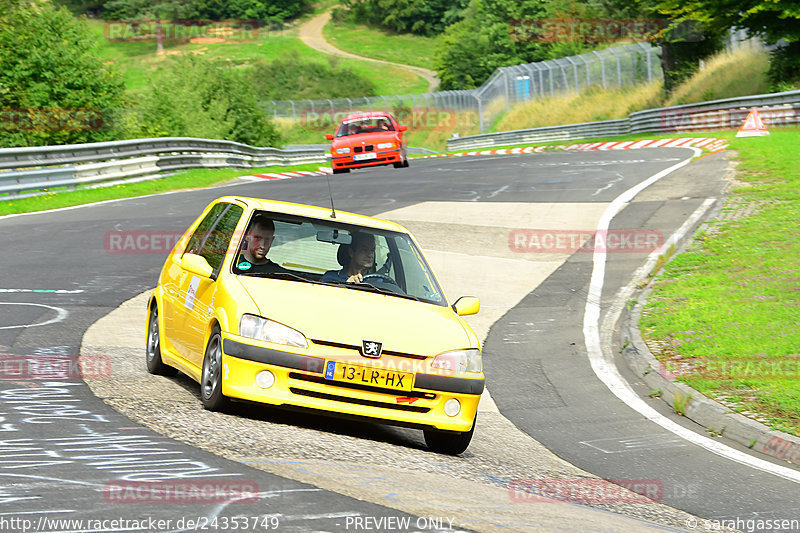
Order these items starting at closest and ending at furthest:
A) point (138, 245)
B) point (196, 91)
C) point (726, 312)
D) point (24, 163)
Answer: point (726, 312) → point (138, 245) → point (24, 163) → point (196, 91)

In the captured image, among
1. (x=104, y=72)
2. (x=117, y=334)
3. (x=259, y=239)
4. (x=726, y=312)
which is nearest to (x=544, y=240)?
(x=726, y=312)

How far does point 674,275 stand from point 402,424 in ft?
28.3

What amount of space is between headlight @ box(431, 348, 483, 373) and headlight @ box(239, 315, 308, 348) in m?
0.94

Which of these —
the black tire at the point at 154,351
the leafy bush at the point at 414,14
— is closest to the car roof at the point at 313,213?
the black tire at the point at 154,351

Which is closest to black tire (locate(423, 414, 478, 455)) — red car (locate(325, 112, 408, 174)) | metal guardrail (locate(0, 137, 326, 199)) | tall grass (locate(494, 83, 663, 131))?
metal guardrail (locate(0, 137, 326, 199))

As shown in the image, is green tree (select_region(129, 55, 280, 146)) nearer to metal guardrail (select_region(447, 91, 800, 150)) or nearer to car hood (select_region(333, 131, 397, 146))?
car hood (select_region(333, 131, 397, 146))

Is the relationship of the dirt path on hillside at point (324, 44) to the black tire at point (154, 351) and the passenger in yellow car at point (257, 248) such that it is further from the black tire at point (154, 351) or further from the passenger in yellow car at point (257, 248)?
the passenger in yellow car at point (257, 248)

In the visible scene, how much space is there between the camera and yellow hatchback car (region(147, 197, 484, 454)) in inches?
265

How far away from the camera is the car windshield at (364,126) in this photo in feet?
106

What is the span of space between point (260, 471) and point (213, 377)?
1723 mm

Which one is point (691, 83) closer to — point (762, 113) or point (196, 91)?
point (762, 113)

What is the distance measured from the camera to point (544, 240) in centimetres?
1859

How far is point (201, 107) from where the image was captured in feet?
151

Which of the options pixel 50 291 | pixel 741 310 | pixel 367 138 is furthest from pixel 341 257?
pixel 367 138
